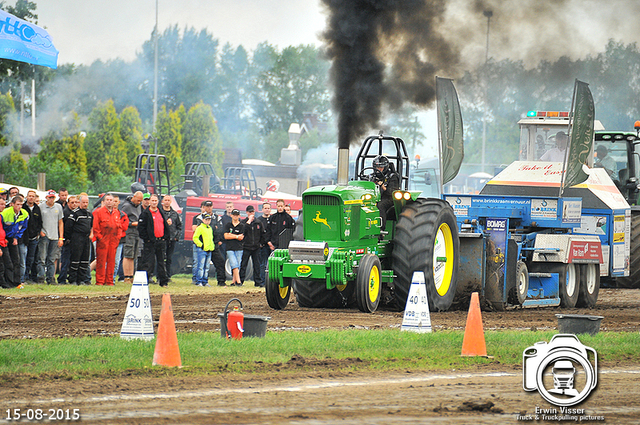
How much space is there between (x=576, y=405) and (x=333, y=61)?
906 centimetres

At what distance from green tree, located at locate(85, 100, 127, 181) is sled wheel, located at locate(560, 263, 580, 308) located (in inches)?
1226

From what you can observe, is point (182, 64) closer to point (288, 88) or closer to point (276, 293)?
point (288, 88)

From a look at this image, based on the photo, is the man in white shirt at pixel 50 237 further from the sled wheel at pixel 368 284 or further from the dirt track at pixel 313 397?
the dirt track at pixel 313 397

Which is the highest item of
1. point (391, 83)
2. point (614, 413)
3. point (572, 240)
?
point (391, 83)

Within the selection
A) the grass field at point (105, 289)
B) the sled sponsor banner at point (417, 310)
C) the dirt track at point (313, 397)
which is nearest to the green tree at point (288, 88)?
the grass field at point (105, 289)

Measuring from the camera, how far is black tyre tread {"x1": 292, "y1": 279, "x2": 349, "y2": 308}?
12945 millimetres

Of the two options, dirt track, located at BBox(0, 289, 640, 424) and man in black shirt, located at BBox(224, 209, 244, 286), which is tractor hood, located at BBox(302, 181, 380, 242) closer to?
dirt track, located at BBox(0, 289, 640, 424)

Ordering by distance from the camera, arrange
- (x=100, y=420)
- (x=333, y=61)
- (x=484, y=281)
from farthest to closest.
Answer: (x=333, y=61) → (x=484, y=281) → (x=100, y=420)

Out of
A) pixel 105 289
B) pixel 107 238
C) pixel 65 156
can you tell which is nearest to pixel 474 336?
pixel 105 289

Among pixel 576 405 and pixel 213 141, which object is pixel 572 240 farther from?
pixel 213 141

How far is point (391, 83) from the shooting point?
1486cm

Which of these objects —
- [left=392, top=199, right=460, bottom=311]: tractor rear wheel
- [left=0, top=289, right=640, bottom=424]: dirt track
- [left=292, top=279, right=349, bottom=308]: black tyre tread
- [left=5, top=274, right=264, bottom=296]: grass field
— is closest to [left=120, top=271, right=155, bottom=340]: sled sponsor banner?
[left=0, top=289, right=640, bottom=424]: dirt track

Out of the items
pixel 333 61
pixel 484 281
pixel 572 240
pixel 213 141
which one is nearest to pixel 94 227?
pixel 333 61

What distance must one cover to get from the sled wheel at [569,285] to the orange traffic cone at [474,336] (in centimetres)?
641
